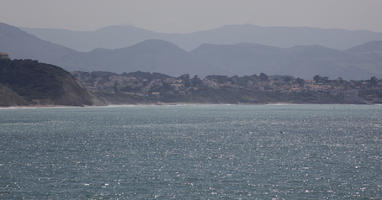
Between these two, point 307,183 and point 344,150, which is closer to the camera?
point 307,183

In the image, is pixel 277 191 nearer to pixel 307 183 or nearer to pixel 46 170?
pixel 307 183

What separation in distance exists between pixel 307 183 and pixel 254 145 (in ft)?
133

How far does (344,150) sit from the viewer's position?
284 ft

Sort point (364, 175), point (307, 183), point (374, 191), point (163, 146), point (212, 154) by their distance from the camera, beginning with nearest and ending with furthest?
point (374, 191), point (307, 183), point (364, 175), point (212, 154), point (163, 146)

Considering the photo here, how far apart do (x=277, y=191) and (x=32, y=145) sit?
180 feet

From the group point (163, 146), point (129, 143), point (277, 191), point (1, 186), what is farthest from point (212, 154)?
point (1, 186)

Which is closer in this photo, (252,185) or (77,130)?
(252,185)

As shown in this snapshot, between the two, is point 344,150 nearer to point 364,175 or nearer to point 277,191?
point 364,175

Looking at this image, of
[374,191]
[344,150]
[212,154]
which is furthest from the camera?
[344,150]

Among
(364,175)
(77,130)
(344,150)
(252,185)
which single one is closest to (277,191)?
(252,185)

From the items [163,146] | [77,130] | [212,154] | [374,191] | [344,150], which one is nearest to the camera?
[374,191]

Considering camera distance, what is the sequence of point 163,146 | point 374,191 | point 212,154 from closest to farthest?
point 374,191 < point 212,154 < point 163,146

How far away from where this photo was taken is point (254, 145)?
95.9m

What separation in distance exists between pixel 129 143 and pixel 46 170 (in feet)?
119
